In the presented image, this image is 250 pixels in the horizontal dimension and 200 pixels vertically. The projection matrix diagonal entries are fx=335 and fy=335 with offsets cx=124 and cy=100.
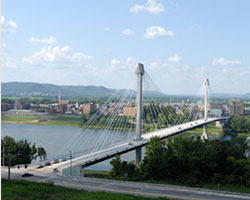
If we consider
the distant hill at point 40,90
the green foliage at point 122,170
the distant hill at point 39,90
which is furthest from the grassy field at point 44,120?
the distant hill at point 39,90

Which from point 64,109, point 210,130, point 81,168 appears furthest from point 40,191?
point 64,109

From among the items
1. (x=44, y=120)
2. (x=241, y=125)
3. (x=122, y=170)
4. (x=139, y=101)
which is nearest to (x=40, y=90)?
(x=44, y=120)

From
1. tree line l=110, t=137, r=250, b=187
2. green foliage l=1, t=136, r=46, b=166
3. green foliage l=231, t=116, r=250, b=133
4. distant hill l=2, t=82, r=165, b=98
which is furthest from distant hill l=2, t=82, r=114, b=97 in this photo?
tree line l=110, t=137, r=250, b=187

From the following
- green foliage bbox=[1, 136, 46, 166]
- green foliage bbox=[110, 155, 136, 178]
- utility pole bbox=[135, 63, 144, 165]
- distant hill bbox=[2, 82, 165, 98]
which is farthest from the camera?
distant hill bbox=[2, 82, 165, 98]

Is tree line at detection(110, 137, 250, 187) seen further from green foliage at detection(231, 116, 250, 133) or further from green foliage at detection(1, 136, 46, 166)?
green foliage at detection(231, 116, 250, 133)

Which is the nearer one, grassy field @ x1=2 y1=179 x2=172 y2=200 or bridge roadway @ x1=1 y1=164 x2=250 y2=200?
grassy field @ x1=2 y1=179 x2=172 y2=200

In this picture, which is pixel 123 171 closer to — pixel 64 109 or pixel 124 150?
pixel 124 150

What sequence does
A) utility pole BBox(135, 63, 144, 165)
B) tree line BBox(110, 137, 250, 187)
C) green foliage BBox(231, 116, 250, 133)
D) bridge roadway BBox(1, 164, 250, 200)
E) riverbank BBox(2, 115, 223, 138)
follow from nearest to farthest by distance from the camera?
bridge roadway BBox(1, 164, 250, 200) → tree line BBox(110, 137, 250, 187) → utility pole BBox(135, 63, 144, 165) → green foliage BBox(231, 116, 250, 133) → riverbank BBox(2, 115, 223, 138)

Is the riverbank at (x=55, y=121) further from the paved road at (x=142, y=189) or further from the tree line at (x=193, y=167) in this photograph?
the paved road at (x=142, y=189)
